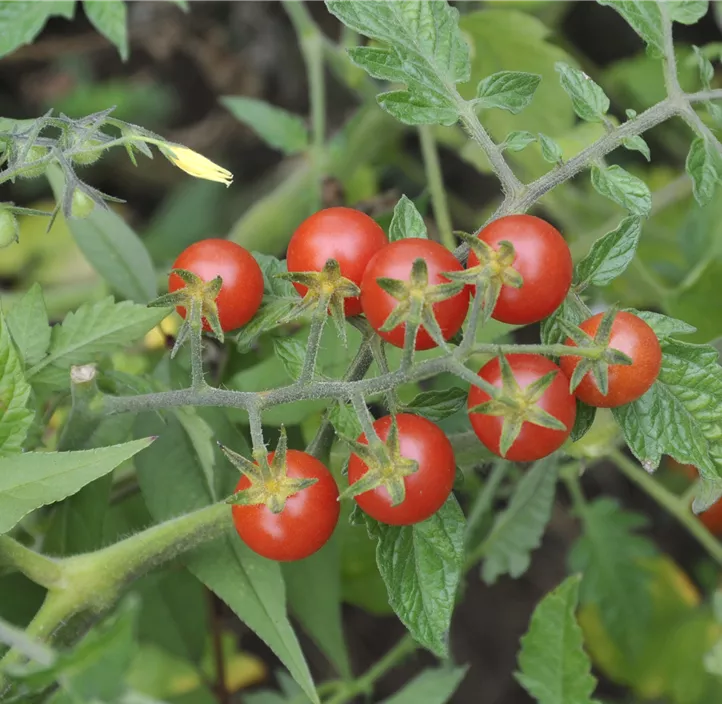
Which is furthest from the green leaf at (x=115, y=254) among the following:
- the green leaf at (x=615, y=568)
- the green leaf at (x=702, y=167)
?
the green leaf at (x=615, y=568)

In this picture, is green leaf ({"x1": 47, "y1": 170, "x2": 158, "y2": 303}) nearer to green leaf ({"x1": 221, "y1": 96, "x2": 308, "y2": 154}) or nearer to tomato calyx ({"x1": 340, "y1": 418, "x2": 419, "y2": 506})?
green leaf ({"x1": 221, "y1": 96, "x2": 308, "y2": 154})

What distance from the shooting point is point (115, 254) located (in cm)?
110

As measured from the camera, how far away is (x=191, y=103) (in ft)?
7.20

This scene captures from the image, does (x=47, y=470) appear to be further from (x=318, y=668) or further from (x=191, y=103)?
(x=191, y=103)

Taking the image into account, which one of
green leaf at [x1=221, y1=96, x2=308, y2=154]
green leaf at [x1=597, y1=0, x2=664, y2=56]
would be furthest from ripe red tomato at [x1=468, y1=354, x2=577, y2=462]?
green leaf at [x1=221, y1=96, x2=308, y2=154]

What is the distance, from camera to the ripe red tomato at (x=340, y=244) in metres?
0.78

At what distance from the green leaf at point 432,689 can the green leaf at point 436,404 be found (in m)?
0.43

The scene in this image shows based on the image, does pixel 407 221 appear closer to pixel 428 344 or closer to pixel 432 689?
pixel 428 344

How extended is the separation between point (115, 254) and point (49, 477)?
1.38ft

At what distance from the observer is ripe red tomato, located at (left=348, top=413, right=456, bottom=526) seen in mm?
731

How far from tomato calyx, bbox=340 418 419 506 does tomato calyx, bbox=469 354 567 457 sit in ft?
0.23

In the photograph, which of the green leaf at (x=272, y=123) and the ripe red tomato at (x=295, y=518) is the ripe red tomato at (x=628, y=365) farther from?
the green leaf at (x=272, y=123)

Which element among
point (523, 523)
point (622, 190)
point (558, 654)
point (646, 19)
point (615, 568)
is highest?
point (646, 19)

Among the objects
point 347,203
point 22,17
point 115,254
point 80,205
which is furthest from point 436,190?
point 80,205
